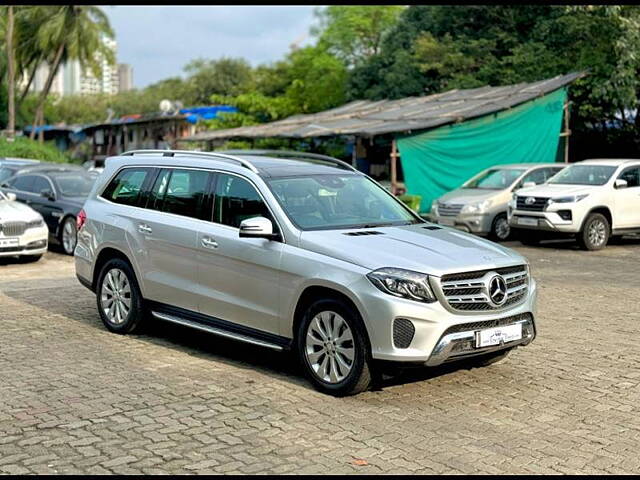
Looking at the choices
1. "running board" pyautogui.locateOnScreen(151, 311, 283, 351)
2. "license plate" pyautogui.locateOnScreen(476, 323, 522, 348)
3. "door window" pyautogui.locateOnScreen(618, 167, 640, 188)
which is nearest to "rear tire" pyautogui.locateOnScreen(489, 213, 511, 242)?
"door window" pyautogui.locateOnScreen(618, 167, 640, 188)

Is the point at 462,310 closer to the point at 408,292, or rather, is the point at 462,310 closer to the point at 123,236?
the point at 408,292

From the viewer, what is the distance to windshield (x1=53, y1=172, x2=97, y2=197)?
1658cm

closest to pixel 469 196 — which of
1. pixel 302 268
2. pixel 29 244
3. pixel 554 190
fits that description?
pixel 554 190

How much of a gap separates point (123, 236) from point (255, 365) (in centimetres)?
205

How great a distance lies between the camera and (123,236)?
8461 millimetres

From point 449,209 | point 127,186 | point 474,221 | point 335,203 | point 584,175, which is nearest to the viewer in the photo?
point 335,203

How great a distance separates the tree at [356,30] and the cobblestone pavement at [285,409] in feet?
104

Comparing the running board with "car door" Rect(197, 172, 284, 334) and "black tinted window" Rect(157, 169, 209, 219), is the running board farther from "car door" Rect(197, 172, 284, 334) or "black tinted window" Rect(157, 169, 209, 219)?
"black tinted window" Rect(157, 169, 209, 219)

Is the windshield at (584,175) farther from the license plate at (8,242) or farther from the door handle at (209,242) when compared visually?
the door handle at (209,242)

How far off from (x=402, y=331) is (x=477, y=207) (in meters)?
12.1

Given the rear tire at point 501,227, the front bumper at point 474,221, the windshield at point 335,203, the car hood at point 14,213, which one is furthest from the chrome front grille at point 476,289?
the rear tire at point 501,227

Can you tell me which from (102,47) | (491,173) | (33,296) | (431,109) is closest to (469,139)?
(431,109)

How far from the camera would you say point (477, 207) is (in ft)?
58.4

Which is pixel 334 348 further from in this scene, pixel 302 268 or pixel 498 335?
pixel 498 335
